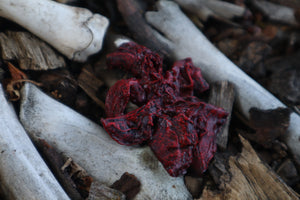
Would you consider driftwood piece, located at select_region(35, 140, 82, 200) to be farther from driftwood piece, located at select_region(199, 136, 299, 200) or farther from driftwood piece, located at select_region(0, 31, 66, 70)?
driftwood piece, located at select_region(199, 136, 299, 200)

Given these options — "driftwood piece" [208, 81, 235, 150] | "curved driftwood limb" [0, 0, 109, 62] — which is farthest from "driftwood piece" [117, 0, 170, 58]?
"driftwood piece" [208, 81, 235, 150]

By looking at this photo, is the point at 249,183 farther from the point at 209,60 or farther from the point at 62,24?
the point at 62,24

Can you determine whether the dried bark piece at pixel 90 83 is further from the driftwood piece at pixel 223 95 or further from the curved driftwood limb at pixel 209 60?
the driftwood piece at pixel 223 95

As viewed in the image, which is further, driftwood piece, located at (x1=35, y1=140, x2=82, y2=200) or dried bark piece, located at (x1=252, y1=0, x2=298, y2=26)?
dried bark piece, located at (x1=252, y1=0, x2=298, y2=26)

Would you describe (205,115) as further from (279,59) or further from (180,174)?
(279,59)

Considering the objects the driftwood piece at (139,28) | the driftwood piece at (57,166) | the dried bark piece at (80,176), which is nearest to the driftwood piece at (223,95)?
the driftwood piece at (139,28)

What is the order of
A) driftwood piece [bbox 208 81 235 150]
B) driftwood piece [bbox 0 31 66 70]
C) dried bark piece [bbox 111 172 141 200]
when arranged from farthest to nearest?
1. driftwood piece [bbox 208 81 235 150]
2. driftwood piece [bbox 0 31 66 70]
3. dried bark piece [bbox 111 172 141 200]

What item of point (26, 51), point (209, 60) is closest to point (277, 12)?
point (209, 60)
